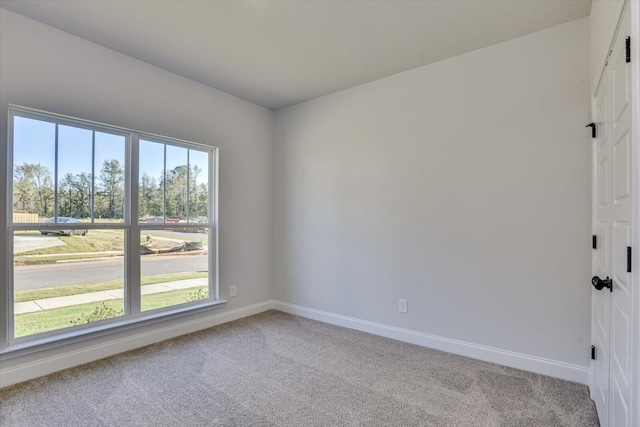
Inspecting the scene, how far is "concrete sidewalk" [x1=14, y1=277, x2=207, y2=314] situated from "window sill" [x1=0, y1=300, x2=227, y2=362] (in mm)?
228

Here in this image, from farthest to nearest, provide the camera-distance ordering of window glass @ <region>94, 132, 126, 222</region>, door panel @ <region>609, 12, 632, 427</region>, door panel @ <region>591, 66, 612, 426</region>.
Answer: window glass @ <region>94, 132, 126, 222</region> → door panel @ <region>591, 66, 612, 426</region> → door panel @ <region>609, 12, 632, 427</region>

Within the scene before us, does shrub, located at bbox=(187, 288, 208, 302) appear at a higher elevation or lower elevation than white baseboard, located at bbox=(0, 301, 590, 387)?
higher

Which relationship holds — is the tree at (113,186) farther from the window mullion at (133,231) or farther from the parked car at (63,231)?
the parked car at (63,231)

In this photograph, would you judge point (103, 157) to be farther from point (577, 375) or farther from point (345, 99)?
point (577, 375)

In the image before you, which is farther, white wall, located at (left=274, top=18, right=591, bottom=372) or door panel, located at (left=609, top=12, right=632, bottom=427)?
white wall, located at (left=274, top=18, right=591, bottom=372)

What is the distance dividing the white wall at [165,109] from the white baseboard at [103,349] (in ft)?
0.29

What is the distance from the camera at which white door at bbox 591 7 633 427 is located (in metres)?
1.32

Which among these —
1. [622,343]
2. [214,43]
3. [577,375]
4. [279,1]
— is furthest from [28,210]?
[577,375]

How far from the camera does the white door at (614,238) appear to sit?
1.32 metres

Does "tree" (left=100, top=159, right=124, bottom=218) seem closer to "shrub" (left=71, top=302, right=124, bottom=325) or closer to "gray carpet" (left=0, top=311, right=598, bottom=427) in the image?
"shrub" (left=71, top=302, right=124, bottom=325)

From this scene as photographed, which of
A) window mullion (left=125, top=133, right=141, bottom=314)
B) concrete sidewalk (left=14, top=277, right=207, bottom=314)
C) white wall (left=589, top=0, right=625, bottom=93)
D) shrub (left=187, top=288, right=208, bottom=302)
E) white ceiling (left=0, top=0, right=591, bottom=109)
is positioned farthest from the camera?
shrub (left=187, top=288, right=208, bottom=302)

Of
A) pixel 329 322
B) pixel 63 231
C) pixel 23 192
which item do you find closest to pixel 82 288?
pixel 63 231

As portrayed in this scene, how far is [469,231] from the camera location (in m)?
2.82

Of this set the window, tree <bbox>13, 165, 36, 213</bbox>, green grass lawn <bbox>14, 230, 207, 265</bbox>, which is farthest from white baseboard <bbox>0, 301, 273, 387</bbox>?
tree <bbox>13, 165, 36, 213</bbox>
